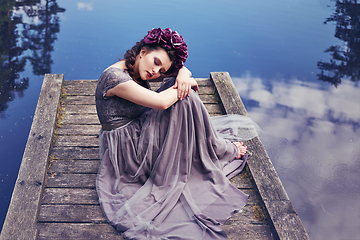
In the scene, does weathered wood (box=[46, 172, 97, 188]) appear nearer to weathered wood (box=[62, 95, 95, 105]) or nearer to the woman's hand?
the woman's hand

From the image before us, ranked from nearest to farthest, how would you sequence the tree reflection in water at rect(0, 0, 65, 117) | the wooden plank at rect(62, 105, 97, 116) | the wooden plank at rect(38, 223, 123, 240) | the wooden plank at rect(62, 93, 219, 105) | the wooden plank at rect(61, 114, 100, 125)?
the wooden plank at rect(38, 223, 123, 240)
the wooden plank at rect(61, 114, 100, 125)
the wooden plank at rect(62, 105, 97, 116)
the wooden plank at rect(62, 93, 219, 105)
the tree reflection in water at rect(0, 0, 65, 117)

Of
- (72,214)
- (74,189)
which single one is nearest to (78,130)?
(74,189)

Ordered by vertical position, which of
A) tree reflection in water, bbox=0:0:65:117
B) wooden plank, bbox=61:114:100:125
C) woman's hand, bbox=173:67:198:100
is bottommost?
tree reflection in water, bbox=0:0:65:117

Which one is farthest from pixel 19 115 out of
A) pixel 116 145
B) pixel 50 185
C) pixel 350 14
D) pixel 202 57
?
pixel 350 14

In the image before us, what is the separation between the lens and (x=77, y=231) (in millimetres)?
1907

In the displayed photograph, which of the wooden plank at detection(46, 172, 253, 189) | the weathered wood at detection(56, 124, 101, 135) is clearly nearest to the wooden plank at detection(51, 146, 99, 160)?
the wooden plank at detection(46, 172, 253, 189)

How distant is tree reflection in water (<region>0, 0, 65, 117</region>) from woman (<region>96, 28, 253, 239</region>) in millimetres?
2882

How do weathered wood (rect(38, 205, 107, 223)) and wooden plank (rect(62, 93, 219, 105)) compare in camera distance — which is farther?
wooden plank (rect(62, 93, 219, 105))

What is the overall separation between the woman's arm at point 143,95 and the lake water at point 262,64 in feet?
6.13

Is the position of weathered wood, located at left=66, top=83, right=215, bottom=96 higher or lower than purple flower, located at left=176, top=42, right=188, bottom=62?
lower

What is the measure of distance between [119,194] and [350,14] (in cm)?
838

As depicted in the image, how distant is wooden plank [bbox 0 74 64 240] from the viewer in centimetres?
189

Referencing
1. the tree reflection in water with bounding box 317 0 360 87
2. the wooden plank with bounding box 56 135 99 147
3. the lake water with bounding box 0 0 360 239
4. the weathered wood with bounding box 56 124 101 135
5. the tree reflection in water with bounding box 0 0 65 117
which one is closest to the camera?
the wooden plank with bounding box 56 135 99 147

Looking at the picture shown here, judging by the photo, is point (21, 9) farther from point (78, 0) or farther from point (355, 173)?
point (355, 173)
